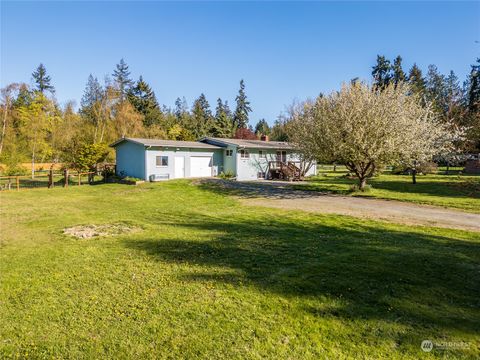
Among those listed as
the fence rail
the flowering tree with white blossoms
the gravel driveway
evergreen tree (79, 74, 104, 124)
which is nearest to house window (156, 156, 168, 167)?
the fence rail

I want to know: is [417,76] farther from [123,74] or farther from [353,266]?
[353,266]

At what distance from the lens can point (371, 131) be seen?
15.6 metres

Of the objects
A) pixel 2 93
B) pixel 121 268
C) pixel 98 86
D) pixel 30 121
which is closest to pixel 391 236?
pixel 121 268

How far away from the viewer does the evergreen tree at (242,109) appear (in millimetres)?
71438

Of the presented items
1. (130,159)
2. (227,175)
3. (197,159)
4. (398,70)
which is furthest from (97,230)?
(398,70)

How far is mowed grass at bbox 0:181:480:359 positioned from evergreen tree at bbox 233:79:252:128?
64713 millimetres

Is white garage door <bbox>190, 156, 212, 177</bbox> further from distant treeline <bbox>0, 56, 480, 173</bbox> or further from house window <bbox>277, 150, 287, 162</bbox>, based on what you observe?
distant treeline <bbox>0, 56, 480, 173</bbox>

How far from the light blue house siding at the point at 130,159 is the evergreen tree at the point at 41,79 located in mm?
46356

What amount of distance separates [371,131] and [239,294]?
45.5 feet

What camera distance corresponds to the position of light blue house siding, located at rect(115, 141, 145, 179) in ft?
79.2

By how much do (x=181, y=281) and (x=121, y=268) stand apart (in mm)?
1411

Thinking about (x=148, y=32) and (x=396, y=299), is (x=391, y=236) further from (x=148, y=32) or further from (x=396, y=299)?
(x=148, y=32)

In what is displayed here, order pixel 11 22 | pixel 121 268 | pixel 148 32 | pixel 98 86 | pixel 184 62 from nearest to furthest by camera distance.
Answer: pixel 121 268 < pixel 11 22 < pixel 148 32 < pixel 184 62 < pixel 98 86

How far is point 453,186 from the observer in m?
20.0
